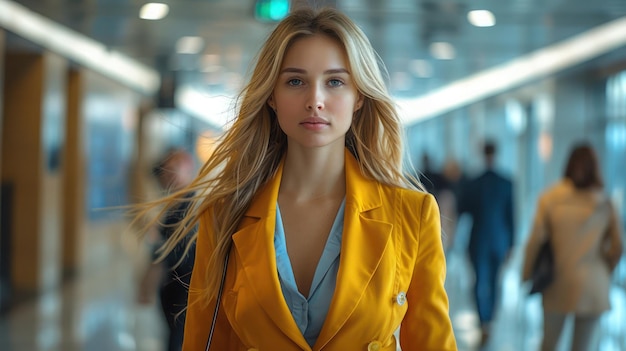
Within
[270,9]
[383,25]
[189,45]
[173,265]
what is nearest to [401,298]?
[173,265]

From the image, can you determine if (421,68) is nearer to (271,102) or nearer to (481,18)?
(481,18)

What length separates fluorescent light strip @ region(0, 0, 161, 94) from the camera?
434 inches

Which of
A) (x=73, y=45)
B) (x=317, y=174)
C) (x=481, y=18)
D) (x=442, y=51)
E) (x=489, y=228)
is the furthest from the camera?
(x=442, y=51)

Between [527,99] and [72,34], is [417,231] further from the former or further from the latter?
[527,99]

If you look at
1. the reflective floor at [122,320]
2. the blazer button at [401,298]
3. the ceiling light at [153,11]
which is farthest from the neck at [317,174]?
the ceiling light at [153,11]

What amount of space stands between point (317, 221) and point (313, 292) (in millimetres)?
200

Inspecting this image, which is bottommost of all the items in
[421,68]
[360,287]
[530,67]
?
[360,287]

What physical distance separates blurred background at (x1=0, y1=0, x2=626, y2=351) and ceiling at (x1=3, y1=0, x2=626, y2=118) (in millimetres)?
36

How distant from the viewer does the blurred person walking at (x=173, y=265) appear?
4.18 m

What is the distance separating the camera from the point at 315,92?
89.1 inches

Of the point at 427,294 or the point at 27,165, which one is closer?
the point at 427,294

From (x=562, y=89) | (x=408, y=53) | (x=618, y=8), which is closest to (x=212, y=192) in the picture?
(x=618, y=8)

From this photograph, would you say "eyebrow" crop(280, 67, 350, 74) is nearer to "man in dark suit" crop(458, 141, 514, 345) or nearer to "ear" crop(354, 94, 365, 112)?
"ear" crop(354, 94, 365, 112)

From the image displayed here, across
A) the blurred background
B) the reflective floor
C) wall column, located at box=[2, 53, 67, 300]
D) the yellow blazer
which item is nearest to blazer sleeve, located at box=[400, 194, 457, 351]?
the yellow blazer
